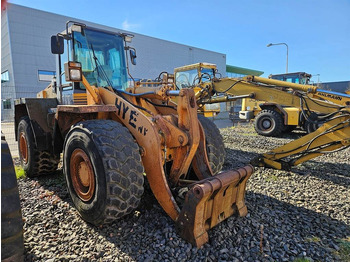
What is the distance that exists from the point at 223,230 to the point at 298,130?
10623mm

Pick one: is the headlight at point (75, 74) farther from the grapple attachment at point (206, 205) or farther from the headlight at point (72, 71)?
the grapple attachment at point (206, 205)

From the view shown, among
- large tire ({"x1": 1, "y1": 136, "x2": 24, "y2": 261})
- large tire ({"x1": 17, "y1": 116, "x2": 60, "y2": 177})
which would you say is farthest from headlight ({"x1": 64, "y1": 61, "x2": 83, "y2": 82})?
large tire ({"x1": 17, "y1": 116, "x2": 60, "y2": 177})

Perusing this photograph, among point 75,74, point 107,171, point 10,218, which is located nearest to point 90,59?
point 75,74

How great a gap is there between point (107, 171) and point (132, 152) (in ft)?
1.07

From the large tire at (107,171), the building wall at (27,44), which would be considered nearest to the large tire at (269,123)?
the large tire at (107,171)

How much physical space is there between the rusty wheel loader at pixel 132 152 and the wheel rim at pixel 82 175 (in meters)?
0.01

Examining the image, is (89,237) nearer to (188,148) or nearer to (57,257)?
(57,257)

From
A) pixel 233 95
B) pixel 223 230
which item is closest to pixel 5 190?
pixel 223 230

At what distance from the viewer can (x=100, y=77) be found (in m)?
3.97

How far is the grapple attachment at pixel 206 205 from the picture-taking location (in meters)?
2.46

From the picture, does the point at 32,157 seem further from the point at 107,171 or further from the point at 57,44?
the point at 107,171

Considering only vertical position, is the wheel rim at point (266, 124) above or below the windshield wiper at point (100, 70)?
below

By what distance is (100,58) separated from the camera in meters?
4.07

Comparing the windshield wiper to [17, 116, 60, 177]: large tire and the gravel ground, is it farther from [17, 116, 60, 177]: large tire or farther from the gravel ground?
the gravel ground
